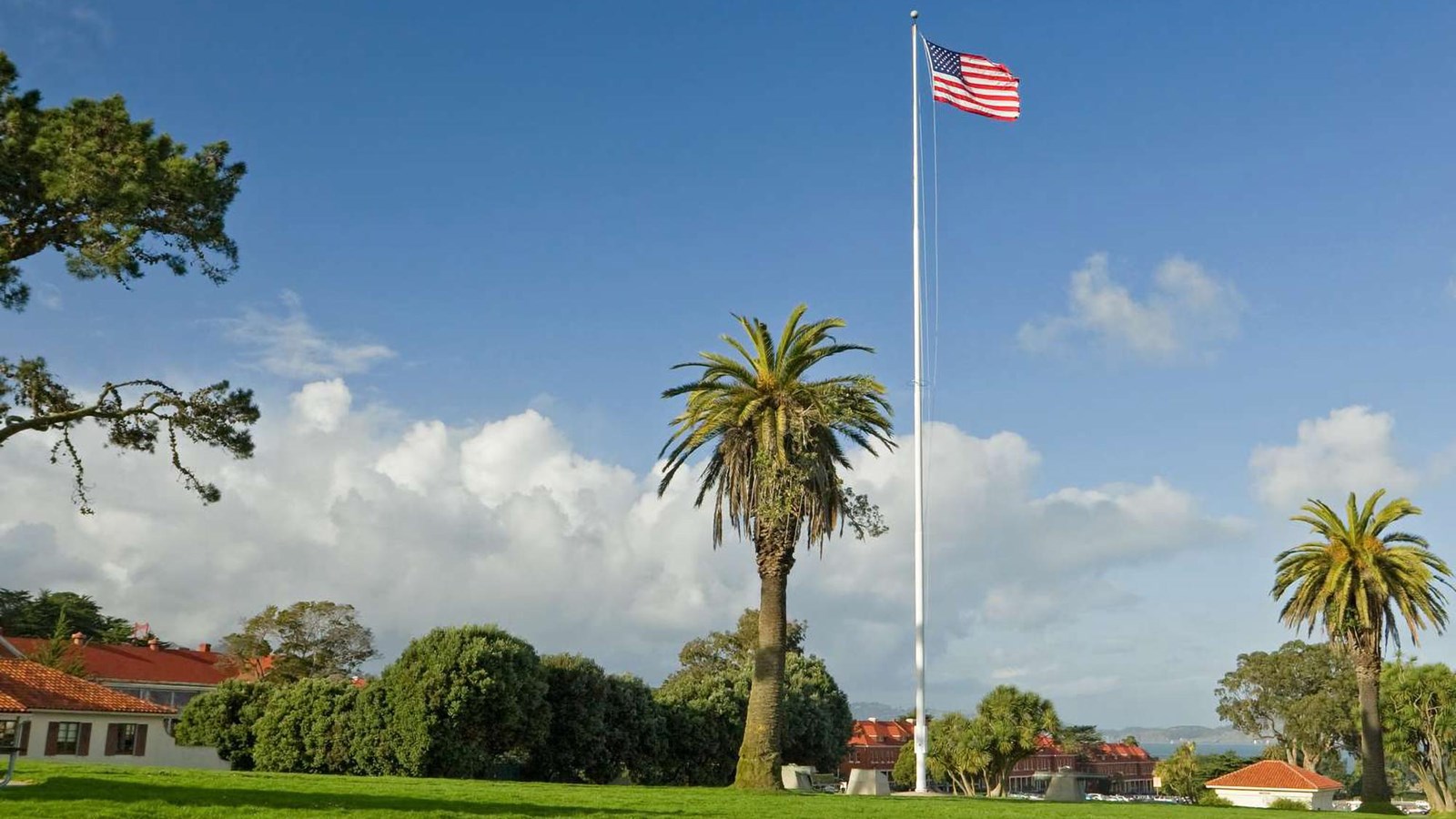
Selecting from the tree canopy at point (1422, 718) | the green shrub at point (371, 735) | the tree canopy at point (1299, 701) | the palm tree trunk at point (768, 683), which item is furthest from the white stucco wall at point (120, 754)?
the tree canopy at point (1299, 701)

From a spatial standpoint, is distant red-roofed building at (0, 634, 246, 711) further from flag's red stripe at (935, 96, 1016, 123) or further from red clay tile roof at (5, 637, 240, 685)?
flag's red stripe at (935, 96, 1016, 123)

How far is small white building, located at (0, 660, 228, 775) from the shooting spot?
5497 centimetres

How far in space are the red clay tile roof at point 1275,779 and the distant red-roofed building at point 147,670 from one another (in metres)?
74.6

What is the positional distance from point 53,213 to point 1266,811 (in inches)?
1451

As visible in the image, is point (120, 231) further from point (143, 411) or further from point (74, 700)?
point (74, 700)

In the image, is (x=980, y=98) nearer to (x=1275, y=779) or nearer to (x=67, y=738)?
(x=67, y=738)

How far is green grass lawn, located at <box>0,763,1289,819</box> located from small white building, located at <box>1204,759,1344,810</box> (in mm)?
59785

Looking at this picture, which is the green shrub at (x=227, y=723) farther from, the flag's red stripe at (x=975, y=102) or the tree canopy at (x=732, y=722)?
the flag's red stripe at (x=975, y=102)

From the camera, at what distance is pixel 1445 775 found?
213ft

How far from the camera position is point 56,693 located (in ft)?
184

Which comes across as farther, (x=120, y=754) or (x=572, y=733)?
(x=120, y=754)

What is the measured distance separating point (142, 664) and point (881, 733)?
358ft

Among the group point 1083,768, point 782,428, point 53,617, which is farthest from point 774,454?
point 1083,768

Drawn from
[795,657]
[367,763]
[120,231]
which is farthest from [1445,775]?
[120,231]
